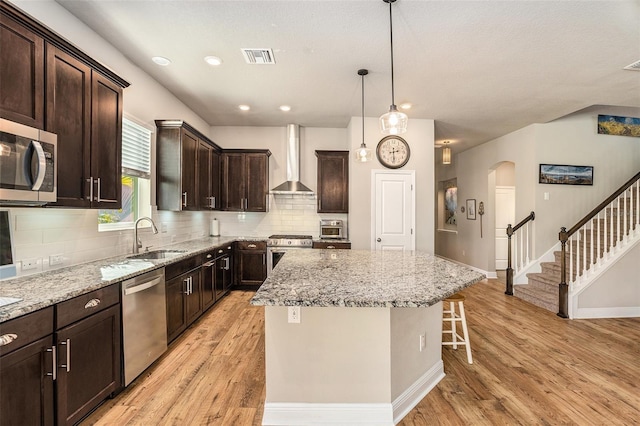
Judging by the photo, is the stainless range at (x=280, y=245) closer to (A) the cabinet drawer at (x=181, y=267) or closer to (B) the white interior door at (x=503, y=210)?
(A) the cabinet drawer at (x=181, y=267)

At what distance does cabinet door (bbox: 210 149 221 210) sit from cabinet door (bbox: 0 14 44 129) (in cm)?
309

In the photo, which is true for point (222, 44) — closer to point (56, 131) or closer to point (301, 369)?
point (56, 131)

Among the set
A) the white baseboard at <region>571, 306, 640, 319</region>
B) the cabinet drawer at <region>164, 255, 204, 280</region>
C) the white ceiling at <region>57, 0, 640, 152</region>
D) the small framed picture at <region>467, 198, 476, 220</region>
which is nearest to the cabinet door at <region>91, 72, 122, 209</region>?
the white ceiling at <region>57, 0, 640, 152</region>

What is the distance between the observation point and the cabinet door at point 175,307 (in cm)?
289

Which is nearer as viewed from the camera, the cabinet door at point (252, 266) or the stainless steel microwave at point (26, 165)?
the stainless steel microwave at point (26, 165)

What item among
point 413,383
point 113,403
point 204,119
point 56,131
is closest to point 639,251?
point 413,383

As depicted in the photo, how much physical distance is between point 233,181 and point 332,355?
13.2 ft

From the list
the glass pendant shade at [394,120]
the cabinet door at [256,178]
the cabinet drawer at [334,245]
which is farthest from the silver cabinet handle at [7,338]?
the cabinet door at [256,178]

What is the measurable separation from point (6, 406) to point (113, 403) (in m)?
0.89

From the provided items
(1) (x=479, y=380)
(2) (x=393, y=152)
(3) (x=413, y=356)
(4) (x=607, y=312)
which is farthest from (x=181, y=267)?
(4) (x=607, y=312)

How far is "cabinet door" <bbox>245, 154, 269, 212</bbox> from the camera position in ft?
17.4

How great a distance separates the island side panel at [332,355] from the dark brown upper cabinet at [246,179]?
3.59 meters

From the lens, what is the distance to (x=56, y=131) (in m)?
1.91

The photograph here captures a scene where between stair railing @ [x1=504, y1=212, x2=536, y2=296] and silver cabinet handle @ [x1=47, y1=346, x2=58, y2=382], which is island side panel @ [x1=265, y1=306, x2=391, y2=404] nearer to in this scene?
silver cabinet handle @ [x1=47, y1=346, x2=58, y2=382]
